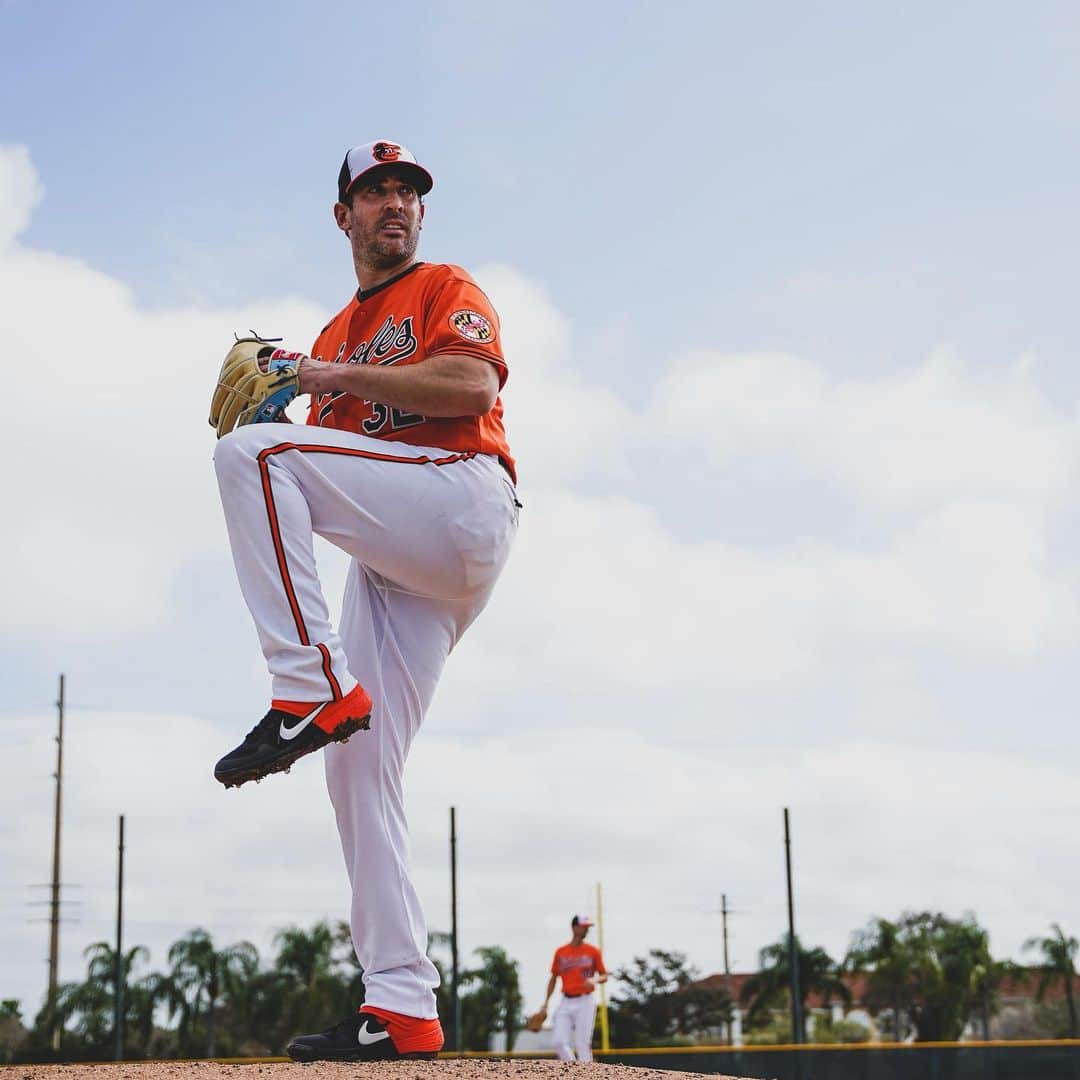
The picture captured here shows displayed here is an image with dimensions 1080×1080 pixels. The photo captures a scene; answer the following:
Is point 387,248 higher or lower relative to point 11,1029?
higher

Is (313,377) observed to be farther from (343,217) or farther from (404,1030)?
(404,1030)

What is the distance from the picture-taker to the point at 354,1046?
4.14 metres

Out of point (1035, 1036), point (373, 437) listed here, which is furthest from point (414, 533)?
point (1035, 1036)

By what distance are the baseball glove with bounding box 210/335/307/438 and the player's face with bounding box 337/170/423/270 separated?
1.74ft

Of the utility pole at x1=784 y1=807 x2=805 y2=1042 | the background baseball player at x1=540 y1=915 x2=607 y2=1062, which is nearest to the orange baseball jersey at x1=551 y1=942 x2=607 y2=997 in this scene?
the background baseball player at x1=540 y1=915 x2=607 y2=1062

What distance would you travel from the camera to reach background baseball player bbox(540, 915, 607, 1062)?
52.0ft

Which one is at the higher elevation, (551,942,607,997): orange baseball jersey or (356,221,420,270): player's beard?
(356,221,420,270): player's beard

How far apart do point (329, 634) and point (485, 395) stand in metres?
0.81

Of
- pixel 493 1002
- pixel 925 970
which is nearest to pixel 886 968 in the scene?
pixel 925 970

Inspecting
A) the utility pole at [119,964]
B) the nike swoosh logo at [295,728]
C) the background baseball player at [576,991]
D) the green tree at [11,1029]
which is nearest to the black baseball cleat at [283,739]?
the nike swoosh logo at [295,728]

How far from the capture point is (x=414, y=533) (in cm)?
407

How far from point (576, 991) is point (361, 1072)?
12.6 m

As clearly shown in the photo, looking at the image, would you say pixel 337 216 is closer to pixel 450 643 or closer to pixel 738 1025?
pixel 450 643

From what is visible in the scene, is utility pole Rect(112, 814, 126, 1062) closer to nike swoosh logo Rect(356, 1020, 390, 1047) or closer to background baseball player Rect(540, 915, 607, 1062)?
background baseball player Rect(540, 915, 607, 1062)
